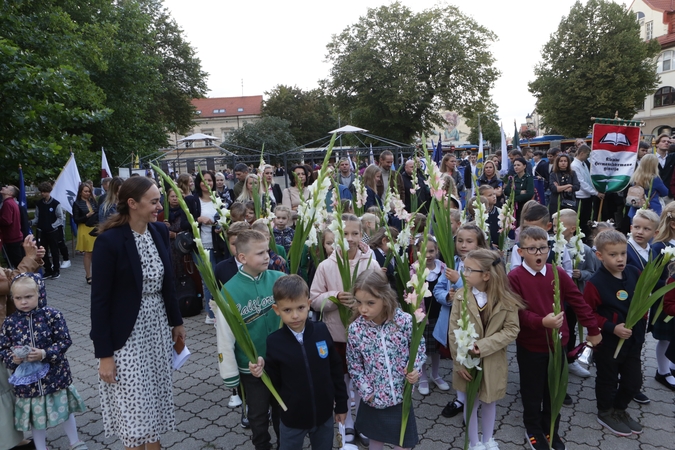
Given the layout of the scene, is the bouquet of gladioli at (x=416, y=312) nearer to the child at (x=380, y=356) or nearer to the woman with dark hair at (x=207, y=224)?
the child at (x=380, y=356)

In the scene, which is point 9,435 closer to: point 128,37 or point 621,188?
point 621,188

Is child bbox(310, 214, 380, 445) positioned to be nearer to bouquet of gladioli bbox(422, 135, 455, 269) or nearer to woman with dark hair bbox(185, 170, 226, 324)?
bouquet of gladioli bbox(422, 135, 455, 269)

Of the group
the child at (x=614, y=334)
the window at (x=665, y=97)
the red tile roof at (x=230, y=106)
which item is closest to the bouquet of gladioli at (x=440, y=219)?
the child at (x=614, y=334)

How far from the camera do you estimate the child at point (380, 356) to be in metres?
2.45

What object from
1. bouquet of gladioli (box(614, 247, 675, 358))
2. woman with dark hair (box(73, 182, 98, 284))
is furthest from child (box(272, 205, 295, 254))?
woman with dark hair (box(73, 182, 98, 284))

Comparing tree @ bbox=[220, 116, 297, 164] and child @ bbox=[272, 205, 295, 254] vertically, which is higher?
tree @ bbox=[220, 116, 297, 164]

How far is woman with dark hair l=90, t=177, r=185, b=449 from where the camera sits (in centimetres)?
246

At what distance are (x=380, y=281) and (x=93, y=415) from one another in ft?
9.53

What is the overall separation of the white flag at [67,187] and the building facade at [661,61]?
129ft

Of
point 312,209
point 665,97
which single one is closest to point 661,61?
point 665,97

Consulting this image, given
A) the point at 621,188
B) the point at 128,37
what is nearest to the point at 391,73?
the point at 128,37

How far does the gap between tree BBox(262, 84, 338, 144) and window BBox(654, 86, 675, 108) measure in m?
28.5

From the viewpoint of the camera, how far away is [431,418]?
137 inches

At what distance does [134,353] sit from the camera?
2.55m
